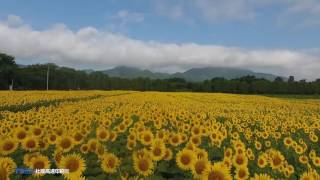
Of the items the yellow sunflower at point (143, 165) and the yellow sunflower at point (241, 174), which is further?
the yellow sunflower at point (241, 174)

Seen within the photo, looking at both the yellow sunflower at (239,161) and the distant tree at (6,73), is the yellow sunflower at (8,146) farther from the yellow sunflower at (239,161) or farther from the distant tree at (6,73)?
the distant tree at (6,73)

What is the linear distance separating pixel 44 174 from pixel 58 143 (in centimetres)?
109

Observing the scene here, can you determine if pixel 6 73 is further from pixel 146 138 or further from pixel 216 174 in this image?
pixel 216 174

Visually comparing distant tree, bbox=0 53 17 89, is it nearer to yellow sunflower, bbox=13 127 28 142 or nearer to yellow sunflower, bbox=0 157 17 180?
yellow sunflower, bbox=13 127 28 142

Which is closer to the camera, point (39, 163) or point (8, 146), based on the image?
point (39, 163)

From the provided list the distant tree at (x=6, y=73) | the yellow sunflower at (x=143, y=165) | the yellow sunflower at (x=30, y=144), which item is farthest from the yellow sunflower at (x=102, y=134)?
the distant tree at (x=6, y=73)

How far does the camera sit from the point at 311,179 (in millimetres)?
5750

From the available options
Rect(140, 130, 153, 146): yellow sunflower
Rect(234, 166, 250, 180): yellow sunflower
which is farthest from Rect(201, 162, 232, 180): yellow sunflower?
Rect(140, 130, 153, 146): yellow sunflower

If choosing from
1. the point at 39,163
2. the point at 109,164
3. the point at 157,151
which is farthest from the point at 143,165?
the point at 39,163

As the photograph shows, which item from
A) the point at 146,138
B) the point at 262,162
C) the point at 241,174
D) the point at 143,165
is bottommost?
the point at 262,162

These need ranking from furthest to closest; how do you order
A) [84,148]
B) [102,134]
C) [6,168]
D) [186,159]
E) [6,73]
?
A: [6,73] → [102,134] → [84,148] → [186,159] → [6,168]

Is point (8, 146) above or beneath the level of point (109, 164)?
above

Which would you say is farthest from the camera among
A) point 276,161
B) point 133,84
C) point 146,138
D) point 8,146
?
point 133,84

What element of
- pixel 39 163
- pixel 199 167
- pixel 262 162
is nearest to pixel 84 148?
pixel 39 163
